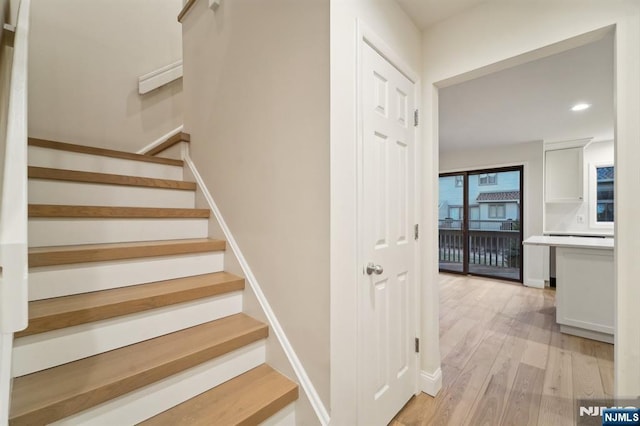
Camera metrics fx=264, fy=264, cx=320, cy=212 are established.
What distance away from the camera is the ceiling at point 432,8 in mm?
1597

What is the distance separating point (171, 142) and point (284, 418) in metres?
2.44

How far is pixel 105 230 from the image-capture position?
1.57 m

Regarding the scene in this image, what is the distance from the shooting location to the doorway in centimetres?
494

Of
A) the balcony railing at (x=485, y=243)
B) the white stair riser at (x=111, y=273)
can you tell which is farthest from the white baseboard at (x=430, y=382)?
the balcony railing at (x=485, y=243)

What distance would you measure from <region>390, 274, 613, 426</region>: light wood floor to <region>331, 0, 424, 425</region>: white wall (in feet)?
2.13

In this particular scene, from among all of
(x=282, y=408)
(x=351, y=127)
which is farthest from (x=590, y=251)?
(x=282, y=408)

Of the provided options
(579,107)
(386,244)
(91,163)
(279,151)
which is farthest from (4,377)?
(579,107)

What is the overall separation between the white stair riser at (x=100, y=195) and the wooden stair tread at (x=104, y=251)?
37 cm

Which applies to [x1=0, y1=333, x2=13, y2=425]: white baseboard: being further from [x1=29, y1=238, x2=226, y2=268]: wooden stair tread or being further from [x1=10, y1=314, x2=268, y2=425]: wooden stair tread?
[x1=29, y1=238, x2=226, y2=268]: wooden stair tread

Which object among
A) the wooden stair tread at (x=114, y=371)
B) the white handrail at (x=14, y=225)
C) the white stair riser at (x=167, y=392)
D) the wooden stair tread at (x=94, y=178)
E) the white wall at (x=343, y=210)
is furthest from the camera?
the wooden stair tread at (x=94, y=178)

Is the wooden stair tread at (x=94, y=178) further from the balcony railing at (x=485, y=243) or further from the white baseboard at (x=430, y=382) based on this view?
the balcony railing at (x=485, y=243)

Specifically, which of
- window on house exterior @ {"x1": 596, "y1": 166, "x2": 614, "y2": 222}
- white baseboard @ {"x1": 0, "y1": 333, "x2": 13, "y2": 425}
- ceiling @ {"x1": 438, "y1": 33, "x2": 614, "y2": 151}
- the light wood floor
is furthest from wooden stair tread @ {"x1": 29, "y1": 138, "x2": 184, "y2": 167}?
window on house exterior @ {"x1": 596, "y1": 166, "x2": 614, "y2": 222}

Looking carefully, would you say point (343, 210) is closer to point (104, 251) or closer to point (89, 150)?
point (104, 251)

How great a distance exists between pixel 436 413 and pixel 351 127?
1757 mm
